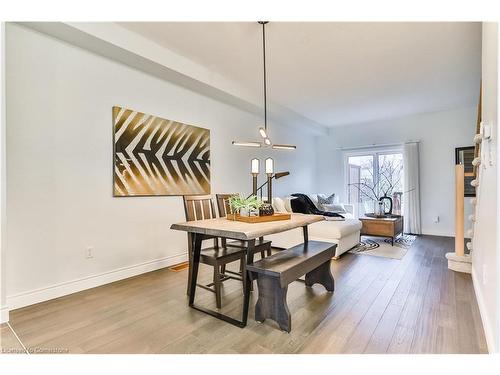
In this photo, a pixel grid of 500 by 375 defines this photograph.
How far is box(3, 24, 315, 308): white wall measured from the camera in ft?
7.70

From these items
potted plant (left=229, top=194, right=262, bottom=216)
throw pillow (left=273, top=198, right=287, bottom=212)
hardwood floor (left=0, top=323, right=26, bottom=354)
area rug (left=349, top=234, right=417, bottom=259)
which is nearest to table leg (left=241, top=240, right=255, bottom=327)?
potted plant (left=229, top=194, right=262, bottom=216)

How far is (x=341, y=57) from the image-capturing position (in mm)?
3291

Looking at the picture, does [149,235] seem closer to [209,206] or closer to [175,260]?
[175,260]

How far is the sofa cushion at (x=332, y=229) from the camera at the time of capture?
386 cm

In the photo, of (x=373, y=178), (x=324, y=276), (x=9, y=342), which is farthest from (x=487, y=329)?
(x=373, y=178)

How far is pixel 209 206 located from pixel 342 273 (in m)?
1.74

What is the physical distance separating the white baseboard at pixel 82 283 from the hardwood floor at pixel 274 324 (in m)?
0.08

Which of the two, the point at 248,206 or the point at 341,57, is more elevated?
the point at 341,57

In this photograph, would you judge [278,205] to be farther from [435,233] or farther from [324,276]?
[435,233]

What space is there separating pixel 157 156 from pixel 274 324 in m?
2.38

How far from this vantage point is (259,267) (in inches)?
79.3

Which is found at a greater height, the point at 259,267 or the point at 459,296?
the point at 259,267
